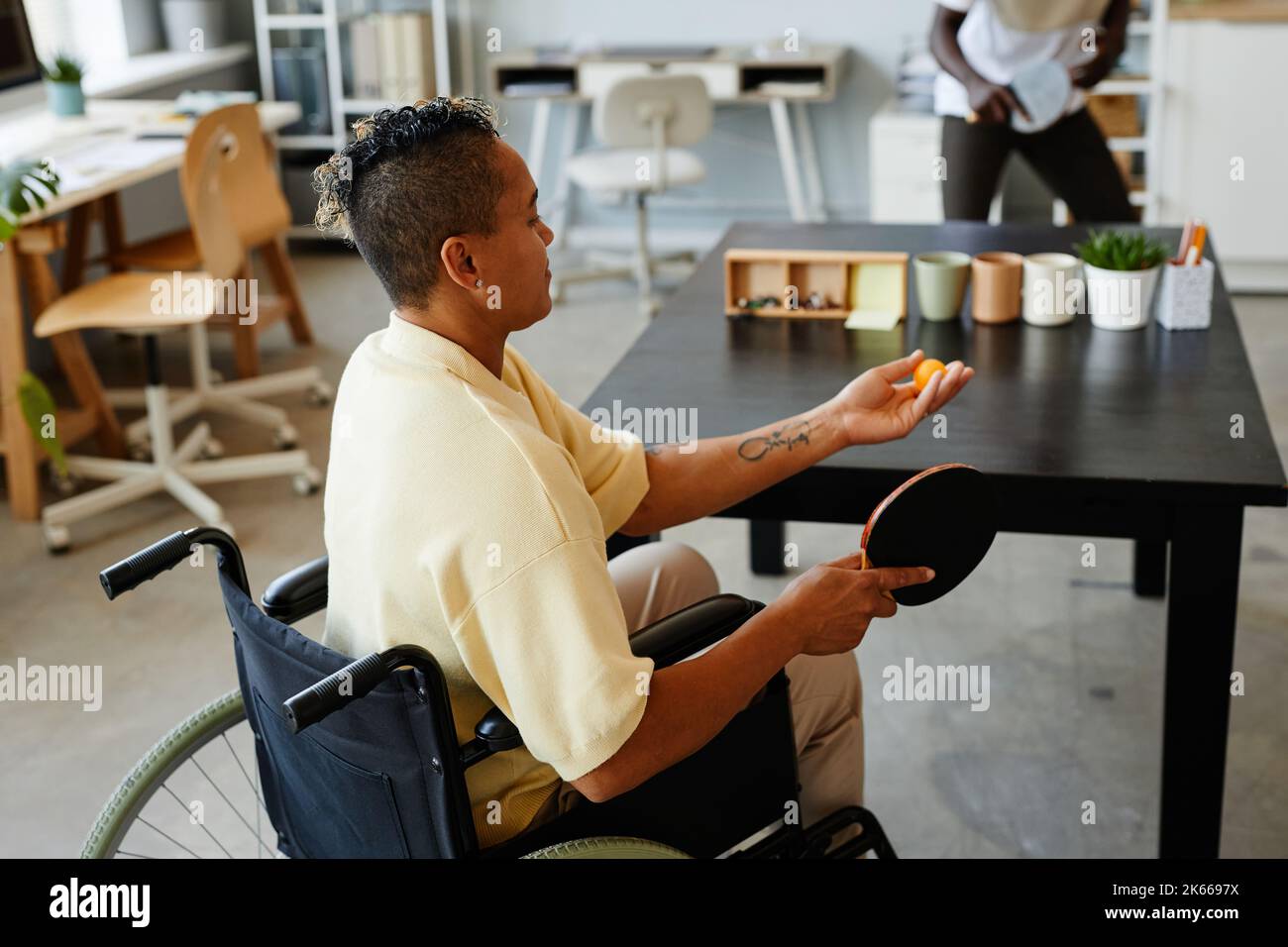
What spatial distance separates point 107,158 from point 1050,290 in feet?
8.44

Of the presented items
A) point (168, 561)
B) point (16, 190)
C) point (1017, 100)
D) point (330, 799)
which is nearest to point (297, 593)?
point (168, 561)

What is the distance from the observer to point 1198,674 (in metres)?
1.81

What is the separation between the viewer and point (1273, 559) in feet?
10.00

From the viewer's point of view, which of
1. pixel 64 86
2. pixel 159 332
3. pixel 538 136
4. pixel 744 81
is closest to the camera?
pixel 159 332

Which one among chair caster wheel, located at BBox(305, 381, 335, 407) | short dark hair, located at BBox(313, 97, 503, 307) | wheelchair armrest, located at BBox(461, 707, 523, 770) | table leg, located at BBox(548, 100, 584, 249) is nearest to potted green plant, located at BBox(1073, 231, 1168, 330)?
short dark hair, located at BBox(313, 97, 503, 307)

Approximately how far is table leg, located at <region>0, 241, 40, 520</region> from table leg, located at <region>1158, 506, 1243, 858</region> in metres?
2.70

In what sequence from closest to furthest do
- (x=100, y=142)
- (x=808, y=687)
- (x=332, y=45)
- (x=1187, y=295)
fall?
(x=808, y=687) < (x=1187, y=295) < (x=100, y=142) < (x=332, y=45)

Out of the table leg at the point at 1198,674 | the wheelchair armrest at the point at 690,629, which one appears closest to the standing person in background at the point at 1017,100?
the table leg at the point at 1198,674

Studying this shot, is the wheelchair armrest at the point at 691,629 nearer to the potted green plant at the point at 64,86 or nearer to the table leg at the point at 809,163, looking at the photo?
the potted green plant at the point at 64,86

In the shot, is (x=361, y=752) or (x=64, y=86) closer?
(x=361, y=752)

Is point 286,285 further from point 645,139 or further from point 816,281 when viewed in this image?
point 816,281

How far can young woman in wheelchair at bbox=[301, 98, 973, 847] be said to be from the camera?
4.12 ft
